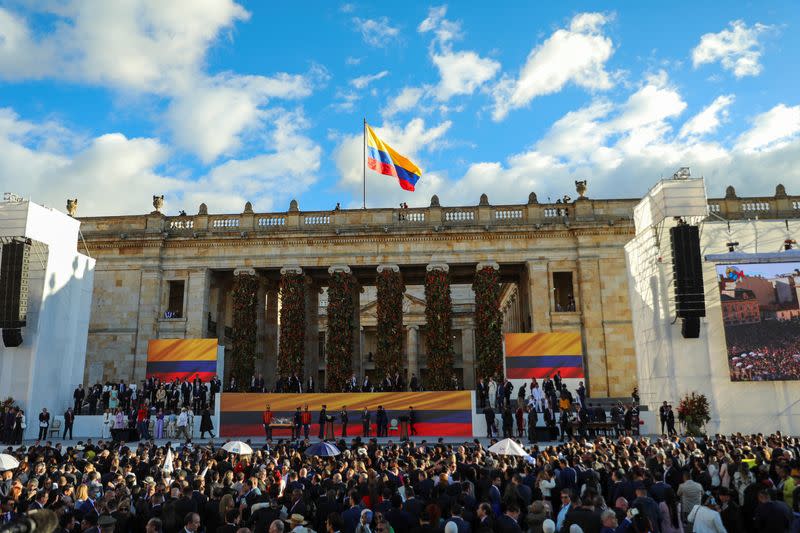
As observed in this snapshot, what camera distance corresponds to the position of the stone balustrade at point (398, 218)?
35.9m

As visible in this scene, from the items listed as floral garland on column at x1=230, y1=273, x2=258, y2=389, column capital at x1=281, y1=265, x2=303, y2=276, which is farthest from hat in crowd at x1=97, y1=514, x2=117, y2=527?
column capital at x1=281, y1=265, x2=303, y2=276

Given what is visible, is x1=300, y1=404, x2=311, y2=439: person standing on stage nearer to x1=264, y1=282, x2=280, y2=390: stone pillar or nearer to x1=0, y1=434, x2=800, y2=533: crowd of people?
x1=0, y1=434, x2=800, y2=533: crowd of people

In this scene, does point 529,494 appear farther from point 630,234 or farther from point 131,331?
point 131,331

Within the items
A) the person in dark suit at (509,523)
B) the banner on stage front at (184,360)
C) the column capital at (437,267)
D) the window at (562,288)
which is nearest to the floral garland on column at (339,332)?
the column capital at (437,267)

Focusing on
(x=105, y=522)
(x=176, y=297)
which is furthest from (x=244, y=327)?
(x=105, y=522)

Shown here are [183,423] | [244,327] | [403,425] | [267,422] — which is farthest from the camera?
[244,327]

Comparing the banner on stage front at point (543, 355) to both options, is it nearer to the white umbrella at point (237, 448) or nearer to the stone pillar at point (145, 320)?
the white umbrella at point (237, 448)

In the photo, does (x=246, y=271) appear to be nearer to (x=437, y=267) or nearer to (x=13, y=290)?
(x=437, y=267)

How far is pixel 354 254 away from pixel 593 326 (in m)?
14.3

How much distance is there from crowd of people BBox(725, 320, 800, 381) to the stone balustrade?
13.5 metres

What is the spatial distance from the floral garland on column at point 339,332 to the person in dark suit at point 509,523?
27.3 metres

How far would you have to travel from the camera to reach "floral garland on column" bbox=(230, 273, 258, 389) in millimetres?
35719

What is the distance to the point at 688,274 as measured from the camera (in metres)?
22.2

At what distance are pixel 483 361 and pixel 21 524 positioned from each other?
31.5m
